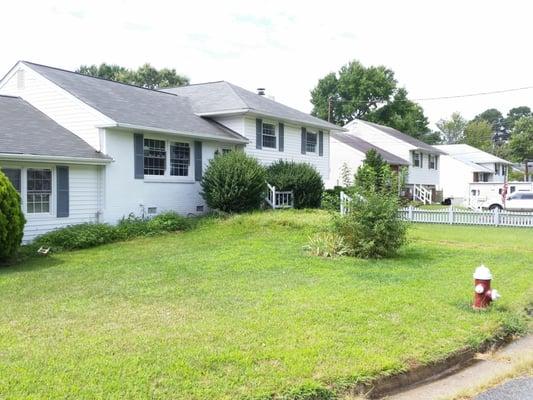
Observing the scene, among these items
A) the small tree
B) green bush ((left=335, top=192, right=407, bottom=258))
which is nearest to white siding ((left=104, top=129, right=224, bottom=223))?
the small tree

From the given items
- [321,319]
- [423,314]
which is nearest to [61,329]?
[321,319]

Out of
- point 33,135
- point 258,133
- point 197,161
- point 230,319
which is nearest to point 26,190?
point 33,135

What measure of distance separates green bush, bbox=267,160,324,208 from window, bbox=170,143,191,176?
3.33 metres

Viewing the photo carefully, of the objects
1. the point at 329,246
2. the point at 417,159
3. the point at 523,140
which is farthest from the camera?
the point at 523,140

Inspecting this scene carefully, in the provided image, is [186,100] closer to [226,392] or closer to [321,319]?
[321,319]

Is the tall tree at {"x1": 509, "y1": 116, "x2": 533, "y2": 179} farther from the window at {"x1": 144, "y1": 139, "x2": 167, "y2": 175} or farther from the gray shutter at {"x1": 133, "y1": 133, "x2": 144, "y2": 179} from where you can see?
the gray shutter at {"x1": 133, "y1": 133, "x2": 144, "y2": 179}

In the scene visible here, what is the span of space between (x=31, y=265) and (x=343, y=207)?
22.5ft

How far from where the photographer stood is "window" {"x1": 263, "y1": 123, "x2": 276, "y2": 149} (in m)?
22.6

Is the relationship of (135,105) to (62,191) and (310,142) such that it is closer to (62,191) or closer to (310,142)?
(62,191)

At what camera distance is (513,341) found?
6.57 m

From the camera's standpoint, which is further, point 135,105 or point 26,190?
point 135,105

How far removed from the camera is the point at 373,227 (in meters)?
11.6

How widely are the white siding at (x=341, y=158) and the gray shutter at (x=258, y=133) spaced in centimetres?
1422

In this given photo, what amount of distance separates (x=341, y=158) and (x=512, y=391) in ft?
108
